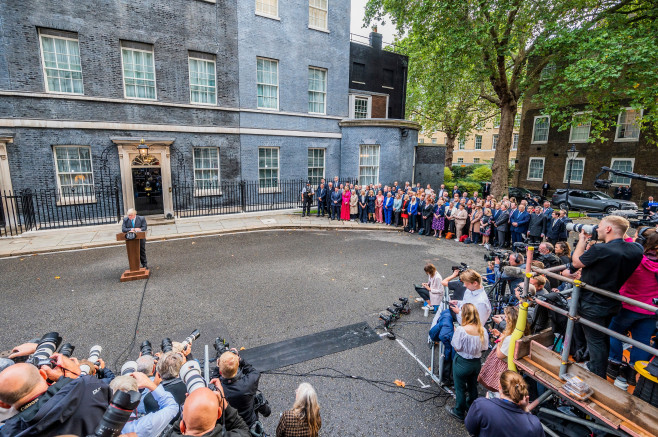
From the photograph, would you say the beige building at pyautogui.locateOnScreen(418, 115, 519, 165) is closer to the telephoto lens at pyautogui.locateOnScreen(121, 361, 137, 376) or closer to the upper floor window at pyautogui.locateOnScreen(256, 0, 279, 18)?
the upper floor window at pyautogui.locateOnScreen(256, 0, 279, 18)

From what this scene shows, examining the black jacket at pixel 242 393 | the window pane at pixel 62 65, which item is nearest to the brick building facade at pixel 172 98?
the window pane at pixel 62 65

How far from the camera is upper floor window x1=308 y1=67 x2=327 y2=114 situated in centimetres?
1978

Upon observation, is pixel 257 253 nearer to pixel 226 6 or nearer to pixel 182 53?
pixel 182 53

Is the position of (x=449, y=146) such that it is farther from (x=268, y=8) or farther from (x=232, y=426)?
(x=232, y=426)

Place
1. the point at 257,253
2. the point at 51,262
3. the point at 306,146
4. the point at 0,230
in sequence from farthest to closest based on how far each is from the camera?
1. the point at 306,146
2. the point at 0,230
3. the point at 257,253
4. the point at 51,262

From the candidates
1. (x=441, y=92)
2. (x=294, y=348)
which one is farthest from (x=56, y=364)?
(x=441, y=92)

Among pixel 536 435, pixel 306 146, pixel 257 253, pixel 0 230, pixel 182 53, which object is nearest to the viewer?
pixel 536 435

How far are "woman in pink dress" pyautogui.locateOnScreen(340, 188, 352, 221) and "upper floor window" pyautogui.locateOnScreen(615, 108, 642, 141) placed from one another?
22.0m

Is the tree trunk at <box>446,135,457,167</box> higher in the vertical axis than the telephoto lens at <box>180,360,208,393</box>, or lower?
higher

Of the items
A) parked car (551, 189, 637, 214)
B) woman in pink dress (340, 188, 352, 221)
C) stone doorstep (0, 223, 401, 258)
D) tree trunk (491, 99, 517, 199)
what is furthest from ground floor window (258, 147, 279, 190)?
parked car (551, 189, 637, 214)

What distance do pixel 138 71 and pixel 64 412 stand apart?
1632 cm

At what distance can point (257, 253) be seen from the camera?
1162 cm

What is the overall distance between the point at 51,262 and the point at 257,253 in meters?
6.14

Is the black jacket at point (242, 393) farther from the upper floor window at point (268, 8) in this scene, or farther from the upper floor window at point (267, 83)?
the upper floor window at point (268, 8)
